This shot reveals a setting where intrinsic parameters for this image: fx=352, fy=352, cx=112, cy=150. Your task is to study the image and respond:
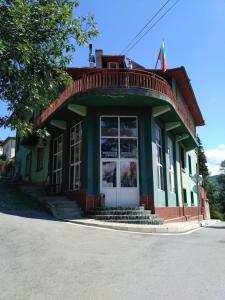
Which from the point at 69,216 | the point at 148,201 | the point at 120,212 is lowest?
the point at 69,216

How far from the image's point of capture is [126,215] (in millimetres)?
15188

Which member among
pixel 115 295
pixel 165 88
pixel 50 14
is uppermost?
pixel 165 88

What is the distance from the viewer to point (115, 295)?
521 cm

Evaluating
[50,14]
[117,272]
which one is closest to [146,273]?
[117,272]

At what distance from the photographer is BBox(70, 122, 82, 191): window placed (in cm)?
1838

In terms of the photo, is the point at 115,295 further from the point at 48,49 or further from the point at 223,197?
the point at 223,197

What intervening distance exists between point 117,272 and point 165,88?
1228 centimetres

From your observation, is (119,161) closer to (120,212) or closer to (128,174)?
(128,174)

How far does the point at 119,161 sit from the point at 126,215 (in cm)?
314

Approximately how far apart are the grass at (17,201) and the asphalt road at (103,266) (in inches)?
193

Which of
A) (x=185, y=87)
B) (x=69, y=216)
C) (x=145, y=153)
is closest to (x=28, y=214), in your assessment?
(x=69, y=216)

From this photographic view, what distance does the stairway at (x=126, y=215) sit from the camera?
1493 cm

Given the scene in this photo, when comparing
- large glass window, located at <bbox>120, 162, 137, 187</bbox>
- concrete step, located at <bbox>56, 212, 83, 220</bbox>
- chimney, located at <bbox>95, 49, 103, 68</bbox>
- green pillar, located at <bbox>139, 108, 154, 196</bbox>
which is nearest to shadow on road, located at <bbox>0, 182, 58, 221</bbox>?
concrete step, located at <bbox>56, 212, 83, 220</bbox>

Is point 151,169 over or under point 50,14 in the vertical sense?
under
